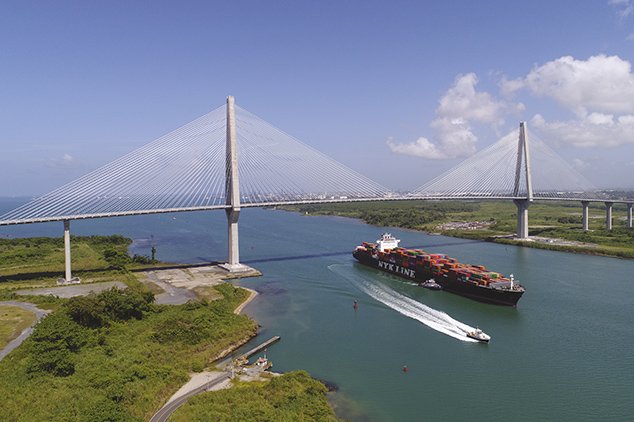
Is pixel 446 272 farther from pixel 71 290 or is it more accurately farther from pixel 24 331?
pixel 71 290

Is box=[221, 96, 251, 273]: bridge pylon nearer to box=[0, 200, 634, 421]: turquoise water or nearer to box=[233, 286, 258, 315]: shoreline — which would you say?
box=[0, 200, 634, 421]: turquoise water

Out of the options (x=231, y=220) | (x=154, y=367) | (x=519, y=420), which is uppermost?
(x=231, y=220)

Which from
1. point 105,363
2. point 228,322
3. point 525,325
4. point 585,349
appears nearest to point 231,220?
point 228,322

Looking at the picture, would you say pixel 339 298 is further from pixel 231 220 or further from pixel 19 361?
pixel 19 361

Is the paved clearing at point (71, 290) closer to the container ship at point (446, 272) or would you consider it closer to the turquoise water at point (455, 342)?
the turquoise water at point (455, 342)

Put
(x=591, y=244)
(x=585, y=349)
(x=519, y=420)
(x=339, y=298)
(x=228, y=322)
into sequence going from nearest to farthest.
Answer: (x=519, y=420) < (x=585, y=349) < (x=228, y=322) < (x=339, y=298) < (x=591, y=244)

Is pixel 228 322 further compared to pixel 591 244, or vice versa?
pixel 591 244

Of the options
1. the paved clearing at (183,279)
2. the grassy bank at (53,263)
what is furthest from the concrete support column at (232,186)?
the grassy bank at (53,263)

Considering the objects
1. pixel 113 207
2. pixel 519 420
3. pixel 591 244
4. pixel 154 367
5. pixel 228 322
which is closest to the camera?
pixel 519 420
